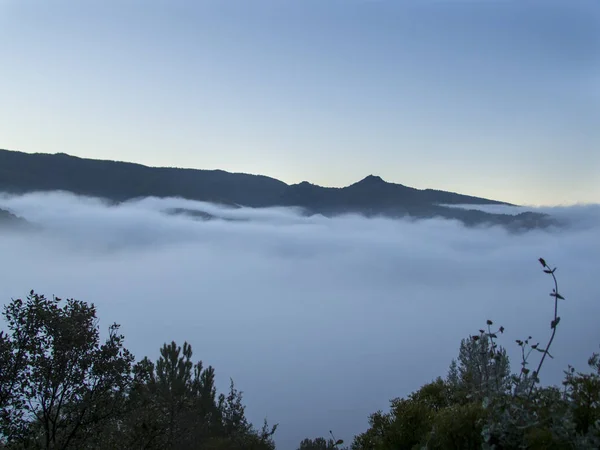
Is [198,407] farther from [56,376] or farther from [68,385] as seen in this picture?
[56,376]

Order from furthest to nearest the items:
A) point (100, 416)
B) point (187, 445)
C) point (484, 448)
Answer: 1. point (187, 445)
2. point (100, 416)
3. point (484, 448)

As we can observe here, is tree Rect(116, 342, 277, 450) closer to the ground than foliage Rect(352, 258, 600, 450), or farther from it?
closer to the ground

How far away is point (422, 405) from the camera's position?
17.8m

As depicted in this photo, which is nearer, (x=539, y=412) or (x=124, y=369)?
(x=539, y=412)

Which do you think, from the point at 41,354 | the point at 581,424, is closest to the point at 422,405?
the point at 581,424

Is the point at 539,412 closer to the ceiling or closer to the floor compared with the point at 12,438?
closer to the ceiling

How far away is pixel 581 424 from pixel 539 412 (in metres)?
1.26

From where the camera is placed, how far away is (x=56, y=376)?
17.6 m

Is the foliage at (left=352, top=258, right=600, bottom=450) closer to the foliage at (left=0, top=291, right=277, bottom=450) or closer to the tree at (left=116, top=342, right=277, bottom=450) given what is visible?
the foliage at (left=0, top=291, right=277, bottom=450)

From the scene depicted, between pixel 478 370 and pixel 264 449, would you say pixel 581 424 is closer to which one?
pixel 478 370

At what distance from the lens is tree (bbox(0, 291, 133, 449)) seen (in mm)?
16906

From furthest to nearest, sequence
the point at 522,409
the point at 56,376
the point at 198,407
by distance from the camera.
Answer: the point at 198,407
the point at 56,376
the point at 522,409

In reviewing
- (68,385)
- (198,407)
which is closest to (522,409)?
(68,385)

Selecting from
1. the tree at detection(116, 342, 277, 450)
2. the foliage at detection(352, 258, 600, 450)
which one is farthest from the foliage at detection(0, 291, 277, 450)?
the foliage at detection(352, 258, 600, 450)
